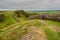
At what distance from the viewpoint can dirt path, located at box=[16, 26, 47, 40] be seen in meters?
9.94

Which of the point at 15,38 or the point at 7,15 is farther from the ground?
the point at 7,15

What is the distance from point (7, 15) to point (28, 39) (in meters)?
5.35

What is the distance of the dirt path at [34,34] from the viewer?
32.6ft

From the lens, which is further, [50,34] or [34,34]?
[50,34]

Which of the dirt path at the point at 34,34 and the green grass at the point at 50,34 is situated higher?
the dirt path at the point at 34,34

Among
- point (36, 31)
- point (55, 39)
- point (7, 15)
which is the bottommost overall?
point (55, 39)

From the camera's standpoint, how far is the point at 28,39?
9.77 metres

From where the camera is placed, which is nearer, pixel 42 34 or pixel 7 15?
pixel 42 34

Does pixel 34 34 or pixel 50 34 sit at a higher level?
pixel 34 34

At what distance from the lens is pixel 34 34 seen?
10328 millimetres

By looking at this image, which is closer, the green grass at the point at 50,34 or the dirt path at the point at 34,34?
the dirt path at the point at 34,34

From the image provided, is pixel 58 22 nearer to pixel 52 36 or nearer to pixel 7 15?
pixel 52 36

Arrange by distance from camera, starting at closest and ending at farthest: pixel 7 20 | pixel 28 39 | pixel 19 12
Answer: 1. pixel 28 39
2. pixel 7 20
3. pixel 19 12

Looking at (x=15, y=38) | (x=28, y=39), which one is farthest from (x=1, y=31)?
(x=28, y=39)
